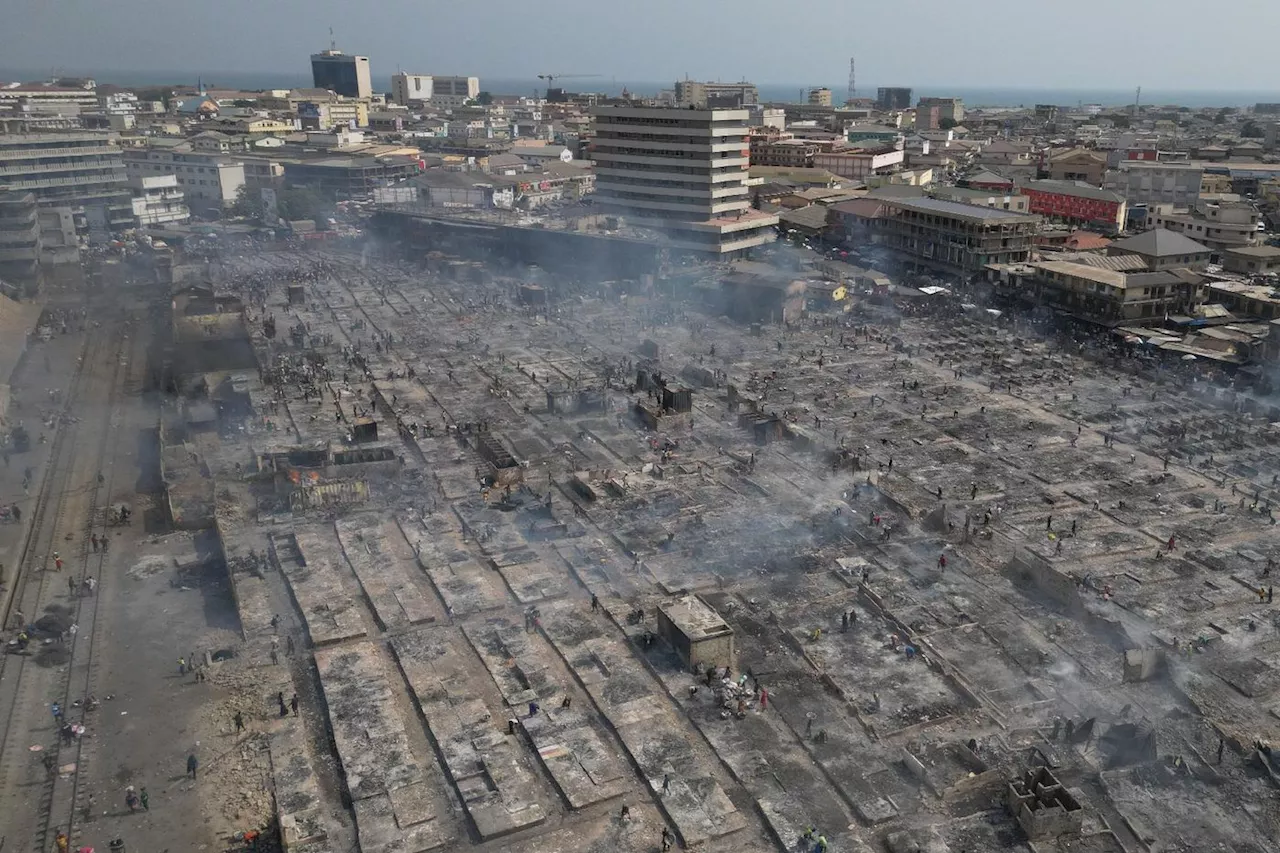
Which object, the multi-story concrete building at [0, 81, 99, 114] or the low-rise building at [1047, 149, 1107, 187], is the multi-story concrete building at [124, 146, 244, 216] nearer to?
the multi-story concrete building at [0, 81, 99, 114]

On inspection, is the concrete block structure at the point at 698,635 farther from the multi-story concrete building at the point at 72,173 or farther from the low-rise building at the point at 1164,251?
the multi-story concrete building at the point at 72,173

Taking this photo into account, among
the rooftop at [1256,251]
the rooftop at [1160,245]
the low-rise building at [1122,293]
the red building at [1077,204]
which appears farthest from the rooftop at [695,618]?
the red building at [1077,204]

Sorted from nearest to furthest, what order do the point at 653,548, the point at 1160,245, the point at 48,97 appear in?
the point at 653,548
the point at 1160,245
the point at 48,97

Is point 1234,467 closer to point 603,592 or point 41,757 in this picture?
point 603,592

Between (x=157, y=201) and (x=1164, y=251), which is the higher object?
(x=157, y=201)

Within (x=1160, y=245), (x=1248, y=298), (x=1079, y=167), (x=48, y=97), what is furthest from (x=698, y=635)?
(x=48, y=97)

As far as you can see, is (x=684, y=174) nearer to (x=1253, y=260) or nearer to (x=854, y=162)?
(x=854, y=162)
